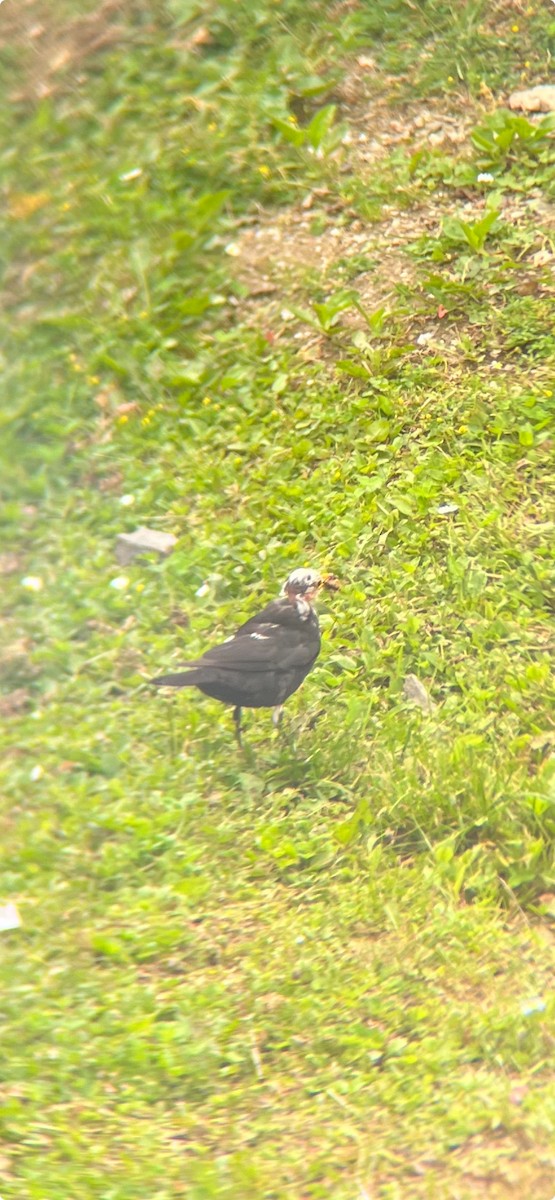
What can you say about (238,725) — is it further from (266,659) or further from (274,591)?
(274,591)

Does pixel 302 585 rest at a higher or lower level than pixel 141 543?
higher

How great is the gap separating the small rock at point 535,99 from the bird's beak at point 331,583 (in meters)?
2.44

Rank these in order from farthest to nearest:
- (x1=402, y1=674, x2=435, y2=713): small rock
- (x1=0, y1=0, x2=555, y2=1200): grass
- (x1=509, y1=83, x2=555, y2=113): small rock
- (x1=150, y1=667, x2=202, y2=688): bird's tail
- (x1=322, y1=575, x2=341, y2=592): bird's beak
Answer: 1. (x1=509, y1=83, x2=555, y2=113): small rock
2. (x1=322, y1=575, x2=341, y2=592): bird's beak
3. (x1=402, y1=674, x2=435, y2=713): small rock
4. (x1=150, y1=667, x2=202, y2=688): bird's tail
5. (x1=0, y1=0, x2=555, y2=1200): grass

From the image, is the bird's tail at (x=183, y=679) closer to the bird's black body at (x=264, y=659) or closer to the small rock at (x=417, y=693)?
the bird's black body at (x=264, y=659)

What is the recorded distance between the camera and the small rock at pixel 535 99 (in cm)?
565

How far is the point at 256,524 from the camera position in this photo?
4941mm

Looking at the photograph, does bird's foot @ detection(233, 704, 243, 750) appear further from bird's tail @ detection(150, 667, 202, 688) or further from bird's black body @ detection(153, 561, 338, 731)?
bird's tail @ detection(150, 667, 202, 688)

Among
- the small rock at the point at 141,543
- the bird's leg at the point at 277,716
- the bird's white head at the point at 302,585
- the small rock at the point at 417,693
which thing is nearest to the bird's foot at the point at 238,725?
the bird's leg at the point at 277,716

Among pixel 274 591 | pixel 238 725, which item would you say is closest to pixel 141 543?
pixel 274 591

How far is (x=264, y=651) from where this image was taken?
4141 millimetres

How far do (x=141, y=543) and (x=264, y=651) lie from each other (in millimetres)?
1095

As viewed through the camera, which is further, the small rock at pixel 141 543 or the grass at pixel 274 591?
the small rock at pixel 141 543

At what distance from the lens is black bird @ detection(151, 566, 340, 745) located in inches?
161

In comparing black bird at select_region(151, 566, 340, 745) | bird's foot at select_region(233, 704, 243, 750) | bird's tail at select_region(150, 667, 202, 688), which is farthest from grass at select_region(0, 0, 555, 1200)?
bird's tail at select_region(150, 667, 202, 688)
